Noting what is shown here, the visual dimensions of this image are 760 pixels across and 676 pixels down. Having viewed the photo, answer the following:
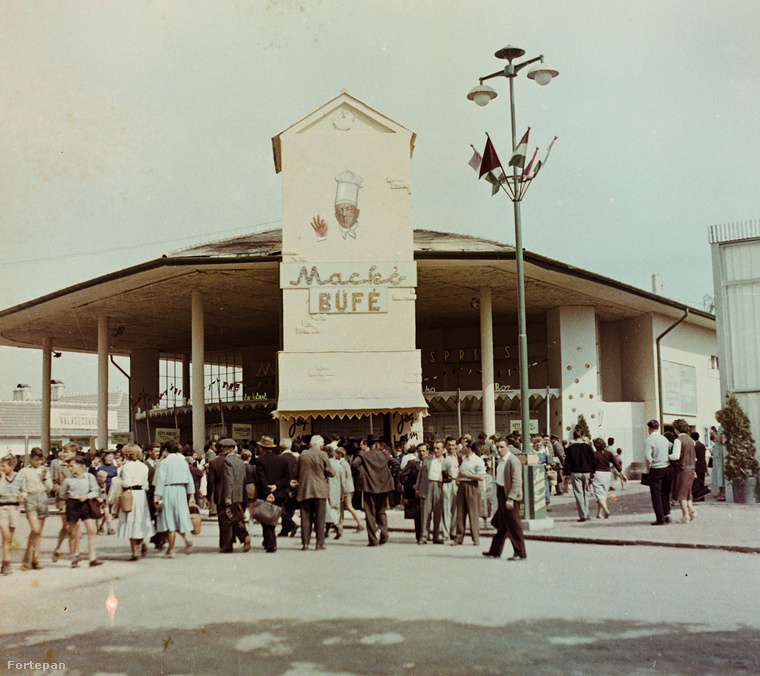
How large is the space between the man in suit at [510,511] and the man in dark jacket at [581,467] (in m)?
4.81

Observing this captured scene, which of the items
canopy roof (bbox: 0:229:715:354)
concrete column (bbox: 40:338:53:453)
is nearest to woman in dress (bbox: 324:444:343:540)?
canopy roof (bbox: 0:229:715:354)

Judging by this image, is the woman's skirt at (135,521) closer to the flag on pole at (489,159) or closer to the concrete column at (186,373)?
the flag on pole at (489,159)

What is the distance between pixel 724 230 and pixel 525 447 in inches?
318

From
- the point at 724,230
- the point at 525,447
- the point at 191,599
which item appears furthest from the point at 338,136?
the point at 191,599

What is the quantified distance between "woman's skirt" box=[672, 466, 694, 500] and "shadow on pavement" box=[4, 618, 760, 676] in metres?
9.04

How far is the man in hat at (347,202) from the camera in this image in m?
27.5

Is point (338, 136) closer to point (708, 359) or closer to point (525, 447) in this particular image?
point (525, 447)

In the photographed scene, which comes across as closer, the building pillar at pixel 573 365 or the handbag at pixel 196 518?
the handbag at pixel 196 518

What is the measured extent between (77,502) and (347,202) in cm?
1685

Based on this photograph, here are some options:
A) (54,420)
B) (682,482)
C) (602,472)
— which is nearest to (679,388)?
Result: (602,472)

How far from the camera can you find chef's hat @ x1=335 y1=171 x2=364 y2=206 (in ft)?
90.8

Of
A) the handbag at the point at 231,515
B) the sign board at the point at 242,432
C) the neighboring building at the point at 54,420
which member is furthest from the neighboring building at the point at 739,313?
the neighboring building at the point at 54,420

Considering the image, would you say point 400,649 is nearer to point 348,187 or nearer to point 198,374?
point 348,187

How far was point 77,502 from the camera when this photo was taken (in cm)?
1255
